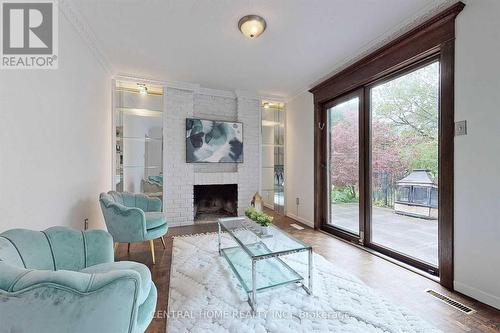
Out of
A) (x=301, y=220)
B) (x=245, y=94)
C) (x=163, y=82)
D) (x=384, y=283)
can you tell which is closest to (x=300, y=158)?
(x=301, y=220)

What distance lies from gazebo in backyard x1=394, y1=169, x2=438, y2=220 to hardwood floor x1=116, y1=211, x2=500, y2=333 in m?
0.63

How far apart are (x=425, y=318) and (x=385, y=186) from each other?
1.53 meters

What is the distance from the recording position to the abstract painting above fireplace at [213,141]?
4.11 m

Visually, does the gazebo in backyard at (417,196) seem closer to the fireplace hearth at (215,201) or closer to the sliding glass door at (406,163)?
the sliding glass door at (406,163)

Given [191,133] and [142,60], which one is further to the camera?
[191,133]

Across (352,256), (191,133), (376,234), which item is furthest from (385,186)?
(191,133)

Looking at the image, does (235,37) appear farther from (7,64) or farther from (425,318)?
(425,318)

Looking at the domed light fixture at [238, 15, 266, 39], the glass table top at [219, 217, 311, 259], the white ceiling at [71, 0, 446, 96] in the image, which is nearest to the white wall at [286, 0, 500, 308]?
the white ceiling at [71, 0, 446, 96]

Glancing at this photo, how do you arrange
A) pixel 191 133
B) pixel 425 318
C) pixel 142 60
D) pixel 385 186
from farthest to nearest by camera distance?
pixel 191 133
pixel 142 60
pixel 385 186
pixel 425 318

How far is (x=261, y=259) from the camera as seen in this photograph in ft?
5.59

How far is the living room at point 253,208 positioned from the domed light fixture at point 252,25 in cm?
1

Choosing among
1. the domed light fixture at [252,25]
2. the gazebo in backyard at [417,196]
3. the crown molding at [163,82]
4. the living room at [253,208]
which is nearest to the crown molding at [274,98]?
the living room at [253,208]

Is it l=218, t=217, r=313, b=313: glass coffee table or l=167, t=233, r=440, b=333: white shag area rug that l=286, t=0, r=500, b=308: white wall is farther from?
l=218, t=217, r=313, b=313: glass coffee table

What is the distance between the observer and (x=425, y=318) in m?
1.61
